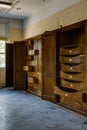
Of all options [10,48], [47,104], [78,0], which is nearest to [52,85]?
[47,104]

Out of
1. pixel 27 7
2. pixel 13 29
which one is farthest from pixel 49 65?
pixel 13 29

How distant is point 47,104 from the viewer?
585 cm

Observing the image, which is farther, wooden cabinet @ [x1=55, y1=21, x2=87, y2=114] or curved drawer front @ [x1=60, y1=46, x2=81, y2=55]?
curved drawer front @ [x1=60, y1=46, x2=81, y2=55]

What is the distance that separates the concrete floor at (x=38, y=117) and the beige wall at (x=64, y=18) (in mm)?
2728

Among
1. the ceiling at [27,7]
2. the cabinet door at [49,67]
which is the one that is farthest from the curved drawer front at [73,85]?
the ceiling at [27,7]

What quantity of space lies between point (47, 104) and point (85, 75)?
1763 millimetres

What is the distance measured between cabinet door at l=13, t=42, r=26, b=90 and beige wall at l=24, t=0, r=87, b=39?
3.05ft

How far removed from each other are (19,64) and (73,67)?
3.89 meters

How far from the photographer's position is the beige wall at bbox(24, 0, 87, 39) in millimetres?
5670

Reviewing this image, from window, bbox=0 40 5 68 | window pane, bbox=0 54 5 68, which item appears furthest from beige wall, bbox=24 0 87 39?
window pane, bbox=0 54 5 68

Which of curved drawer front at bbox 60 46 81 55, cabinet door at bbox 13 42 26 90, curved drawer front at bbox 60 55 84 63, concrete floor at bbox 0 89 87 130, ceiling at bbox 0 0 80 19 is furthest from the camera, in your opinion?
cabinet door at bbox 13 42 26 90

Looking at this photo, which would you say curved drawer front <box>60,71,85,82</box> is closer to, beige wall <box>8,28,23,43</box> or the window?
the window

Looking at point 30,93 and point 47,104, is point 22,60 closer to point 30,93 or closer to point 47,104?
point 30,93

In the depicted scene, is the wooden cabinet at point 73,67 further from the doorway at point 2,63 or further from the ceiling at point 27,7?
the doorway at point 2,63
